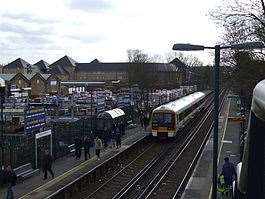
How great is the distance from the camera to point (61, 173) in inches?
908

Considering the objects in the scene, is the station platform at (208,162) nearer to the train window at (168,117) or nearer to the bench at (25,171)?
the train window at (168,117)

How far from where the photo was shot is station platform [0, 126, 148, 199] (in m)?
19.1

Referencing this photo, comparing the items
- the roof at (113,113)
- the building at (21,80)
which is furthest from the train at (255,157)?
the building at (21,80)

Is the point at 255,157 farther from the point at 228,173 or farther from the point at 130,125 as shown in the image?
the point at 130,125

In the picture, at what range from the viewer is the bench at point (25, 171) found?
2123cm

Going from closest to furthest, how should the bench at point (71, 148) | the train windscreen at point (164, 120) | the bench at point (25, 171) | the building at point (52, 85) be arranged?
1. the bench at point (25, 171)
2. the bench at point (71, 148)
3. the train windscreen at point (164, 120)
4. the building at point (52, 85)

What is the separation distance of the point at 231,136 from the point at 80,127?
13615 millimetres

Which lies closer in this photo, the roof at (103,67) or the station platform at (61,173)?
the station platform at (61,173)

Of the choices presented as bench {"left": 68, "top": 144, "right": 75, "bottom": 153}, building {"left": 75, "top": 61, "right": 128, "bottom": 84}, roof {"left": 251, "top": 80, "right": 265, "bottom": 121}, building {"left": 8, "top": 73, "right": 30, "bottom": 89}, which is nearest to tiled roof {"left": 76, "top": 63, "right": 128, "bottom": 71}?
building {"left": 75, "top": 61, "right": 128, "bottom": 84}

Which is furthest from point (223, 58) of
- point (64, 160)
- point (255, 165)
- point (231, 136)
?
point (255, 165)

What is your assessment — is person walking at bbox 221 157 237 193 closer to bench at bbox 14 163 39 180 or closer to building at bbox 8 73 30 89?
bench at bbox 14 163 39 180

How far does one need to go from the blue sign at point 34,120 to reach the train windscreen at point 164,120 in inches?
489

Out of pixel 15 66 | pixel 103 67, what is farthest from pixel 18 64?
pixel 103 67

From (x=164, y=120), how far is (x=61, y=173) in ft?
46.9
